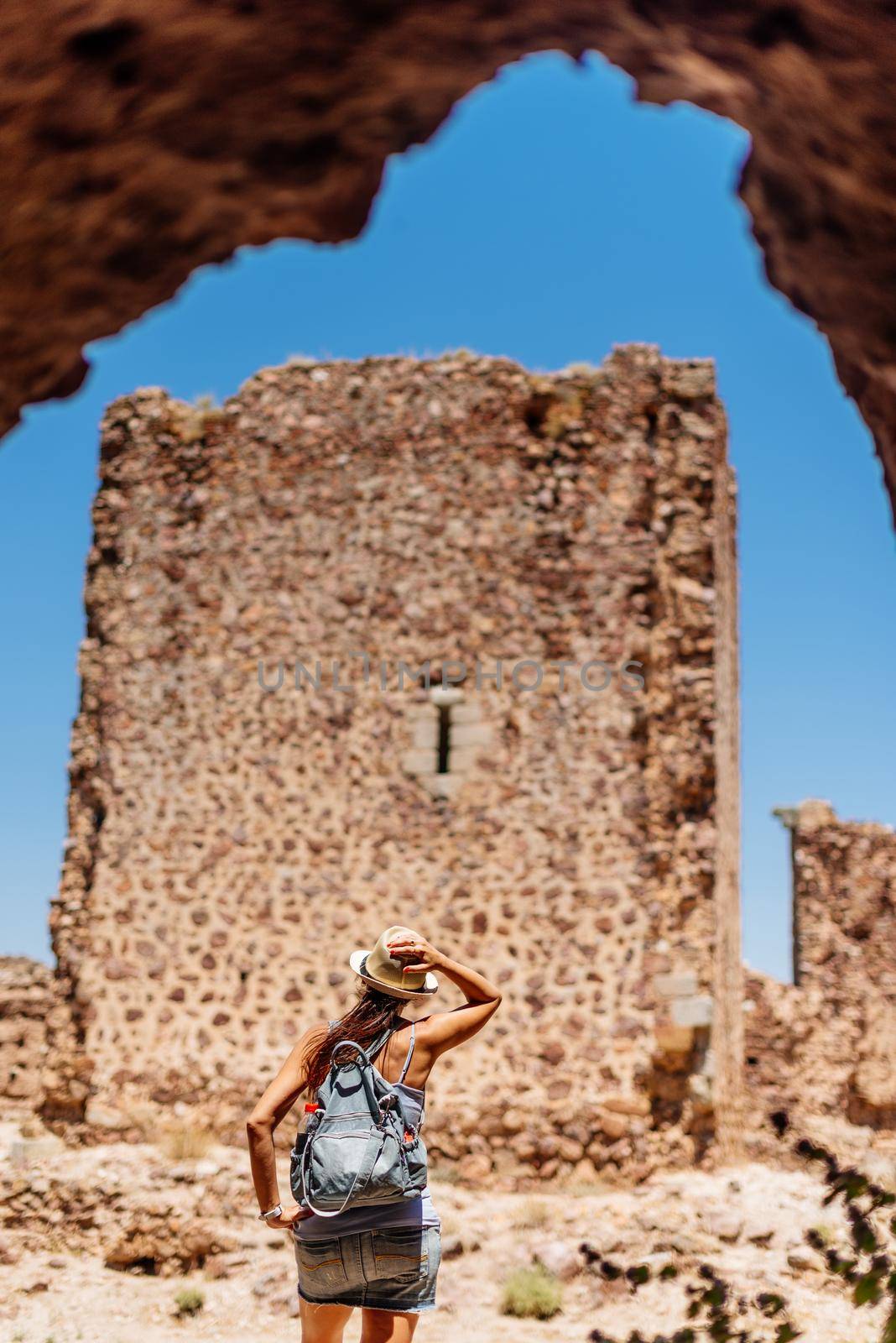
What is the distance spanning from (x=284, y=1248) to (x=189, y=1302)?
76cm

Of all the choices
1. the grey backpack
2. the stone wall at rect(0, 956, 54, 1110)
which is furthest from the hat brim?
the stone wall at rect(0, 956, 54, 1110)

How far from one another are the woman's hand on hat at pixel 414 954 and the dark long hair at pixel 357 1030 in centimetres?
12

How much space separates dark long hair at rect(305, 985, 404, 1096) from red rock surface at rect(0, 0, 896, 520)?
2186 millimetres

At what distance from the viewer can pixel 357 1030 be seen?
4227mm

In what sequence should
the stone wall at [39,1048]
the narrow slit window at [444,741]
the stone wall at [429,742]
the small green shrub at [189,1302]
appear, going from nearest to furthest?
1. the small green shrub at [189,1302]
2. the stone wall at [429,742]
3. the stone wall at [39,1048]
4. the narrow slit window at [444,741]

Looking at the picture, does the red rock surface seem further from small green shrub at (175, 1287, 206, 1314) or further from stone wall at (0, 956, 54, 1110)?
stone wall at (0, 956, 54, 1110)

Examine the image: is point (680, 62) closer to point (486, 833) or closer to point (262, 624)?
point (486, 833)

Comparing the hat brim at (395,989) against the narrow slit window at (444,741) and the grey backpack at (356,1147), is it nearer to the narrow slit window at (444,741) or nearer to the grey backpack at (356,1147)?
the grey backpack at (356,1147)

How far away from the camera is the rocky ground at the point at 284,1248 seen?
7469 mm

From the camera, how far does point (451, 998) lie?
32.1 feet

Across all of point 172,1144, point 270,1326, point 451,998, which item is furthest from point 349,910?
point 270,1326

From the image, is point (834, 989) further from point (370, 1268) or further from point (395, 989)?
point (370, 1268)

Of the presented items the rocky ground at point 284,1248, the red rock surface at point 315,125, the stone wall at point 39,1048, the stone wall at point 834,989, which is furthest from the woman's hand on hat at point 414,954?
the stone wall at point 834,989

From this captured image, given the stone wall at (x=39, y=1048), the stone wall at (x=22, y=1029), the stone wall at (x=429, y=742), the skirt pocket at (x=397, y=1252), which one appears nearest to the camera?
the skirt pocket at (x=397, y=1252)
